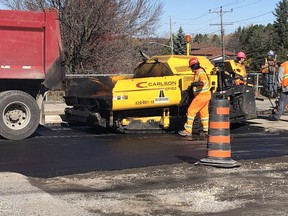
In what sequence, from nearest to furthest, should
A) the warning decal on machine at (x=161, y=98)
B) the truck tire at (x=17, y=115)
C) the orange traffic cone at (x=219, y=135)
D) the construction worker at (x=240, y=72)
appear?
the orange traffic cone at (x=219, y=135)
the truck tire at (x=17, y=115)
the warning decal on machine at (x=161, y=98)
the construction worker at (x=240, y=72)

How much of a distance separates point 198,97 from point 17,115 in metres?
3.91

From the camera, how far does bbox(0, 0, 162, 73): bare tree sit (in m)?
21.8

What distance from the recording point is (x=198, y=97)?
1088 centimetres

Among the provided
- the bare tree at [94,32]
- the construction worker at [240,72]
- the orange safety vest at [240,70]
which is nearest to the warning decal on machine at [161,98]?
the construction worker at [240,72]

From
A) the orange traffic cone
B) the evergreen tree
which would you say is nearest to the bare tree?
the orange traffic cone

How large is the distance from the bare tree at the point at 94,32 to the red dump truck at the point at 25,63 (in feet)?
38.4

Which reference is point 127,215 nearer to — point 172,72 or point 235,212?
point 235,212

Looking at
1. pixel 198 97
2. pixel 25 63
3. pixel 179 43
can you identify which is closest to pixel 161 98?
pixel 198 97

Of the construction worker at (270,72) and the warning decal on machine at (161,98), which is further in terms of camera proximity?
the construction worker at (270,72)

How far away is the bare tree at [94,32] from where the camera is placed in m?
21.8

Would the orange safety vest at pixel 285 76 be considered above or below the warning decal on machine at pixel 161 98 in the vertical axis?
above

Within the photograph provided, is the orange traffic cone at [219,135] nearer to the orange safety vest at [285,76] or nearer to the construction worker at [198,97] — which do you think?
the construction worker at [198,97]

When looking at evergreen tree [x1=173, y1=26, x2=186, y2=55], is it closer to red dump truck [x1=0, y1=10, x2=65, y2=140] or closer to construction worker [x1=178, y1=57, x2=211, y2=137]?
construction worker [x1=178, y1=57, x2=211, y2=137]

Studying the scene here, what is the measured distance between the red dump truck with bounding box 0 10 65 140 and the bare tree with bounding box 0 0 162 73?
38.4 feet
